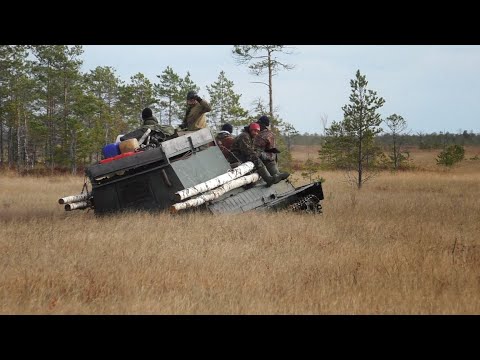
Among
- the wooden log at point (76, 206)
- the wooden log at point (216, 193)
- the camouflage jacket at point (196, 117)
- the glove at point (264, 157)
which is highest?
the camouflage jacket at point (196, 117)

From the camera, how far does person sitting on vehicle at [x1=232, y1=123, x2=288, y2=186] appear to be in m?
14.0

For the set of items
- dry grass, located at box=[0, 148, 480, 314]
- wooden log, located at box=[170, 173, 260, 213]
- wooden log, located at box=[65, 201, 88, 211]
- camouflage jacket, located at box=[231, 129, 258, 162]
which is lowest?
dry grass, located at box=[0, 148, 480, 314]

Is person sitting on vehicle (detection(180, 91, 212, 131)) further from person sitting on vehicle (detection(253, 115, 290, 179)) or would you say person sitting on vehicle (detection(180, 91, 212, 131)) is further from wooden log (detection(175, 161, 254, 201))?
wooden log (detection(175, 161, 254, 201))

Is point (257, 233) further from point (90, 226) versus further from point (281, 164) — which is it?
point (281, 164)

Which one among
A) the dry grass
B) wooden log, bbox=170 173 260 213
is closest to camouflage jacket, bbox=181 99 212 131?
wooden log, bbox=170 173 260 213

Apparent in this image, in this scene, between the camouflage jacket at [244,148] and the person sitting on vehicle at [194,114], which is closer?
the camouflage jacket at [244,148]

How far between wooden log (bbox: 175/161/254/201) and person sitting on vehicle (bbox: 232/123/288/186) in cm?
34

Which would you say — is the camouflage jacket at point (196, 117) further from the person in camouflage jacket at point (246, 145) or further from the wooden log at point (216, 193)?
the wooden log at point (216, 193)

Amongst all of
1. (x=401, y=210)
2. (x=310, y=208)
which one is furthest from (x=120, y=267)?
(x=401, y=210)

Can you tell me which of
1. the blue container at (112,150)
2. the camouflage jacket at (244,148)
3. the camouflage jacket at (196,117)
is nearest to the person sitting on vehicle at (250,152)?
the camouflage jacket at (244,148)

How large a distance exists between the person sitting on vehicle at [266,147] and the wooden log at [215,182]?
90 cm

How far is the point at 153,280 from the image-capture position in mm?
7848

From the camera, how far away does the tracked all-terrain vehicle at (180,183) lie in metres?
12.4

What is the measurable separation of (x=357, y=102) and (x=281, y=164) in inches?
192
